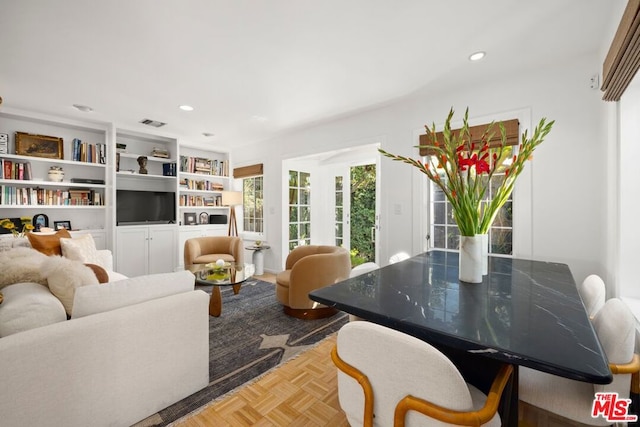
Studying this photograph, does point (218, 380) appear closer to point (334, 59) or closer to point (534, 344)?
point (534, 344)

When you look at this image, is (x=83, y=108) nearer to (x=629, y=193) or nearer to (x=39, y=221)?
(x=39, y=221)

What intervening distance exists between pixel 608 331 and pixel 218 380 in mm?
2096

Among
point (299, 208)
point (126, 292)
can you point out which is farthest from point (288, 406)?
point (299, 208)

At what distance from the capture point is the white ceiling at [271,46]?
184 centimetres

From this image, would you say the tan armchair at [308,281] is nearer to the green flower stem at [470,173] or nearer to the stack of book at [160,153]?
the green flower stem at [470,173]

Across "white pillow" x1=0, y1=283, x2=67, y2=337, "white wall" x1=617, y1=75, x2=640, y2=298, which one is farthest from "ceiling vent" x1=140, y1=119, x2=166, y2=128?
"white wall" x1=617, y1=75, x2=640, y2=298

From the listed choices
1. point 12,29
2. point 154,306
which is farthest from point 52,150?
point 154,306

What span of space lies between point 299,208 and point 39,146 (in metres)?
3.90

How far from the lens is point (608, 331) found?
1.06 metres

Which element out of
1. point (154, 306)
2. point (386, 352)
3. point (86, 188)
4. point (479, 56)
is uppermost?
point (479, 56)

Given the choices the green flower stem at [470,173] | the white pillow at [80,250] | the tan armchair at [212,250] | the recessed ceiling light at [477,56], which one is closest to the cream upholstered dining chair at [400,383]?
the green flower stem at [470,173]

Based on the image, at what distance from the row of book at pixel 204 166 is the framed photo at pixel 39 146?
66.6 inches

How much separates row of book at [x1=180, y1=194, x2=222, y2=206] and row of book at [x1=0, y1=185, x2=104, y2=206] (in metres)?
1.24

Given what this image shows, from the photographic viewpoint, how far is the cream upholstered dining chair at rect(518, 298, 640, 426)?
38.6 inches
